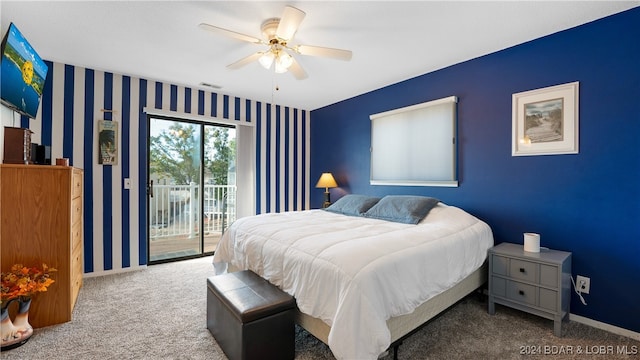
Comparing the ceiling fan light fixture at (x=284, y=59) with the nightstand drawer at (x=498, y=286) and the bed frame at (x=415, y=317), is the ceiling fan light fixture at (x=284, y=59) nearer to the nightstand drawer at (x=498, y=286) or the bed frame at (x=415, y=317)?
the bed frame at (x=415, y=317)

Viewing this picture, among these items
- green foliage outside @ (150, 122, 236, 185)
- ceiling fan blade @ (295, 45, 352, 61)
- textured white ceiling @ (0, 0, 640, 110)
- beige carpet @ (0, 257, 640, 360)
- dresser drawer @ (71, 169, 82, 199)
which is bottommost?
beige carpet @ (0, 257, 640, 360)

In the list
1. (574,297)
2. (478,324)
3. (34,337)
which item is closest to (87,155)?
(34,337)

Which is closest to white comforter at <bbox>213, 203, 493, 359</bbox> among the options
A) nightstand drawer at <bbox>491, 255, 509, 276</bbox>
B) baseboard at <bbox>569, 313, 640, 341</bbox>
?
nightstand drawer at <bbox>491, 255, 509, 276</bbox>

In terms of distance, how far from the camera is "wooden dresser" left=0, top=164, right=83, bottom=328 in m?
2.07

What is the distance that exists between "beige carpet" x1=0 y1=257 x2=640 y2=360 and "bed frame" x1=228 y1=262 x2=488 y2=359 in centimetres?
17

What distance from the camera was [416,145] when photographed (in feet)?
11.6

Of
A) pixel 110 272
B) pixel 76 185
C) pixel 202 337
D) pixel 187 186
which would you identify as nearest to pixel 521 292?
pixel 202 337

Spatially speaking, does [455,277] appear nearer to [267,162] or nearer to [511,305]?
[511,305]

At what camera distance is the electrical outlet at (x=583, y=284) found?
2301mm

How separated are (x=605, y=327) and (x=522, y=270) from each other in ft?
2.43

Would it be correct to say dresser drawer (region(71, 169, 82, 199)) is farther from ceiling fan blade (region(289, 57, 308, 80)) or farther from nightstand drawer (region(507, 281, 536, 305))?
nightstand drawer (region(507, 281, 536, 305))

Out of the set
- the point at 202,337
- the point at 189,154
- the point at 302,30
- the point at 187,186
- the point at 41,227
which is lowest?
the point at 202,337

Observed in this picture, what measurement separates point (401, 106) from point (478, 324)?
2.57 metres

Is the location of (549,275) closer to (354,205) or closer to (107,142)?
(354,205)
